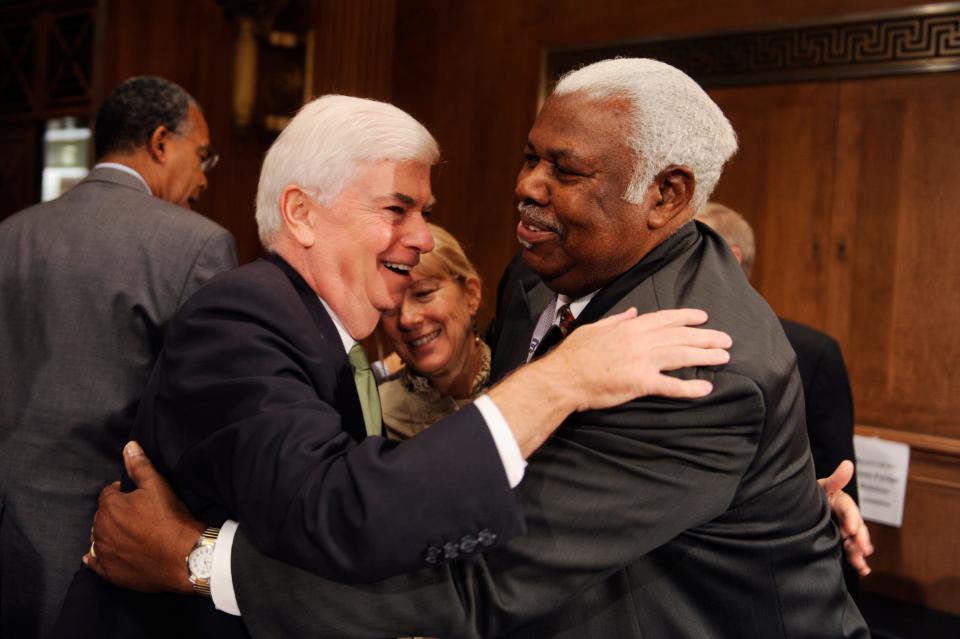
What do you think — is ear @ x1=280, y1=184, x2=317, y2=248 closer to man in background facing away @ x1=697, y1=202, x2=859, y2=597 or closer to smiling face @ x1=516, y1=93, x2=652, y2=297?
smiling face @ x1=516, y1=93, x2=652, y2=297

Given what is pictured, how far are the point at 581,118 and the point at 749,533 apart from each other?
2.30 ft

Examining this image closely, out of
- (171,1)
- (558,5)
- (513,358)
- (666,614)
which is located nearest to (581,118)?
(513,358)

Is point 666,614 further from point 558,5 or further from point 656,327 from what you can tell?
point 558,5

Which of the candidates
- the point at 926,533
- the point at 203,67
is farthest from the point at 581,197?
the point at 203,67

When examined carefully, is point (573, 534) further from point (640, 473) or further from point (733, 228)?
point (733, 228)

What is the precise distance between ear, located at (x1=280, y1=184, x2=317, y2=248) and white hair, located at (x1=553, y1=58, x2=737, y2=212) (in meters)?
0.48

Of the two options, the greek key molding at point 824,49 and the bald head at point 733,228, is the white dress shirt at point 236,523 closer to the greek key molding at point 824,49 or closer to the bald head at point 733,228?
the bald head at point 733,228

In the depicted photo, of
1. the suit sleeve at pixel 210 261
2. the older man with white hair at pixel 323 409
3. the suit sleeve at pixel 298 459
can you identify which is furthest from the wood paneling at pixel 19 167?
the suit sleeve at pixel 298 459

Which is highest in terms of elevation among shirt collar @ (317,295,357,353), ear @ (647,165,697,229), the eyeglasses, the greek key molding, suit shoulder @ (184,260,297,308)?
the greek key molding

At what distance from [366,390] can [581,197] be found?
525 millimetres

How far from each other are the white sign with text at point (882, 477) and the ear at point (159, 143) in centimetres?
271

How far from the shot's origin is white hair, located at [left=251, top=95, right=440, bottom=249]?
61.0 inches

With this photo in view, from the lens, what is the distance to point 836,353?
9.50 feet

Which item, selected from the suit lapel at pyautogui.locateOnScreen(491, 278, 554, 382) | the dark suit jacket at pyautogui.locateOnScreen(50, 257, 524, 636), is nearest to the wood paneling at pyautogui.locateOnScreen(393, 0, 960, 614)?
the suit lapel at pyautogui.locateOnScreen(491, 278, 554, 382)
